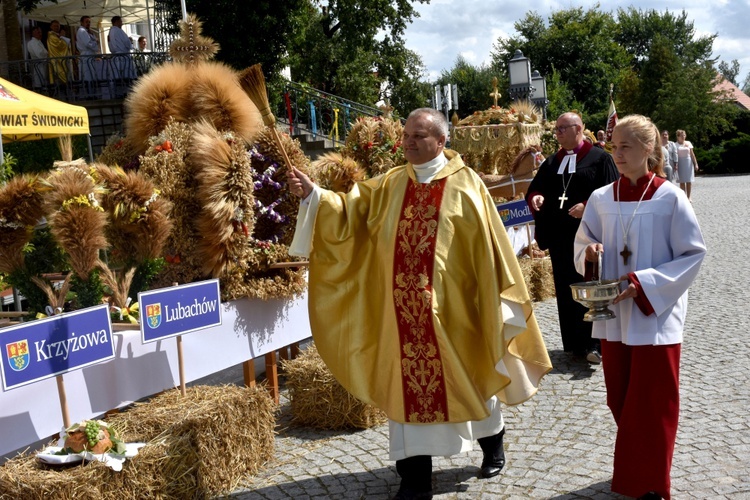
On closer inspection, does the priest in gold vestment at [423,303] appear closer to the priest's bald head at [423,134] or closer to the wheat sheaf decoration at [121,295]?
the priest's bald head at [423,134]

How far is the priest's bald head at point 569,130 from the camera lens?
6.46 metres

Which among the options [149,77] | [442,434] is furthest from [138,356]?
[149,77]

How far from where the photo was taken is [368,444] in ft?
16.5

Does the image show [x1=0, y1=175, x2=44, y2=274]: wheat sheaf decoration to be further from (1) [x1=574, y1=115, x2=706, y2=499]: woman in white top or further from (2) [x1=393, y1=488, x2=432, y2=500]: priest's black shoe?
(1) [x1=574, y1=115, x2=706, y2=499]: woman in white top

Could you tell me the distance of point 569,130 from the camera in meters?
6.47

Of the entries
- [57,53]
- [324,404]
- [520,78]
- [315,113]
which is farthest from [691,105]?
[324,404]

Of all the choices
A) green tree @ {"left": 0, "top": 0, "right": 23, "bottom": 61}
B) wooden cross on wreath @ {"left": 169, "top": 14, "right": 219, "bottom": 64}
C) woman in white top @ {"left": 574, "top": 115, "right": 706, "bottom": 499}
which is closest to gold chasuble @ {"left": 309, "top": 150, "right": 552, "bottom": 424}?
woman in white top @ {"left": 574, "top": 115, "right": 706, "bottom": 499}

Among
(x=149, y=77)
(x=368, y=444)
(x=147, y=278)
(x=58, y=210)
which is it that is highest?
(x=149, y=77)

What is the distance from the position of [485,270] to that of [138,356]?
192cm

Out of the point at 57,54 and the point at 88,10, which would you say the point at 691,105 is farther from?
the point at 57,54

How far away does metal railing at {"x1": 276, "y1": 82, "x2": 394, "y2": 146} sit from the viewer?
19.5 meters

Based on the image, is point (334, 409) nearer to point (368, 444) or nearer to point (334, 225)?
point (368, 444)

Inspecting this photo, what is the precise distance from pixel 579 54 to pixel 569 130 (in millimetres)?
50460

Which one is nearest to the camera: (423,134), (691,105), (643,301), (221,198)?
(643,301)
